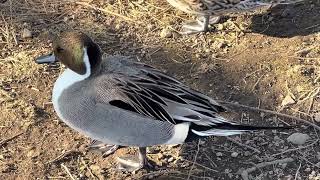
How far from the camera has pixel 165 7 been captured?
480cm

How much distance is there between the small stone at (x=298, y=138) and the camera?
149 inches

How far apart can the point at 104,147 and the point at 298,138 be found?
3.55 feet

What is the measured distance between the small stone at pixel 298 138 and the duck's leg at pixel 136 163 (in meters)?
0.80

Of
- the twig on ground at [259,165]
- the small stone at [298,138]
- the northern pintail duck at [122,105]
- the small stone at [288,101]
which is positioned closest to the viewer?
the northern pintail duck at [122,105]

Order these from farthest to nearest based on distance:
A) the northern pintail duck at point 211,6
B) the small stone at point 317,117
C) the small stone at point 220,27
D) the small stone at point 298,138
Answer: the small stone at point 220,27 → the northern pintail duck at point 211,6 → the small stone at point 317,117 → the small stone at point 298,138

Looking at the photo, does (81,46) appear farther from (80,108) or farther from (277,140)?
(277,140)

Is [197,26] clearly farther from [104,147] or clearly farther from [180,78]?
[104,147]

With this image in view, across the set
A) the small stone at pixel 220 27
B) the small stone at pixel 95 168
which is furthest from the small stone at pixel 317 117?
the small stone at pixel 95 168

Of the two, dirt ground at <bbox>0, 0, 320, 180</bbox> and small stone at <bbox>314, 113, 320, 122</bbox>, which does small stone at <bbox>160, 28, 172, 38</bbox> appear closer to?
dirt ground at <bbox>0, 0, 320, 180</bbox>

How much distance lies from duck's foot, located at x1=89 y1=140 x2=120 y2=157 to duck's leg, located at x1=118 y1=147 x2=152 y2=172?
0.10 meters

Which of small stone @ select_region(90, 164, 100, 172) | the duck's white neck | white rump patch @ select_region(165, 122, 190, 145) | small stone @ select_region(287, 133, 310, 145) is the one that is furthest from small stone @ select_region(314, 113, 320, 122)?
the duck's white neck

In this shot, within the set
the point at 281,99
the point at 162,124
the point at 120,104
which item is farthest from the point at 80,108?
the point at 281,99

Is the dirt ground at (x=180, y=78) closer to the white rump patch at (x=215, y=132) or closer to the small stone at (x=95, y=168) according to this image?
the small stone at (x=95, y=168)

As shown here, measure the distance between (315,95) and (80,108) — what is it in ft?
4.90
